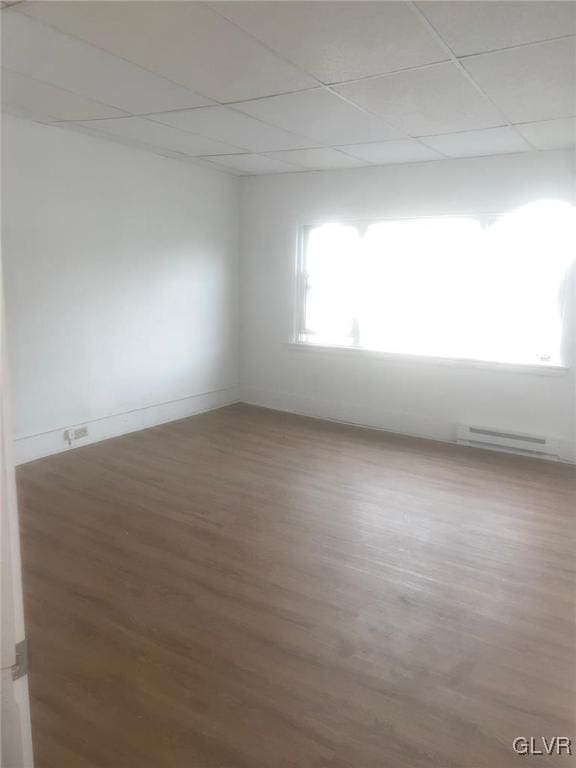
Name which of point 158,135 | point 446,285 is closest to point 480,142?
point 446,285

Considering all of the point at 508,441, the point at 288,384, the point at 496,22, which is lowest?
the point at 508,441

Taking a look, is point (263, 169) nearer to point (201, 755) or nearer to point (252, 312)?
point (252, 312)

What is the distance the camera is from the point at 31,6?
231cm

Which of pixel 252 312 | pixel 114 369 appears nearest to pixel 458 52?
pixel 114 369

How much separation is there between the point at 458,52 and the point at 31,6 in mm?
1903

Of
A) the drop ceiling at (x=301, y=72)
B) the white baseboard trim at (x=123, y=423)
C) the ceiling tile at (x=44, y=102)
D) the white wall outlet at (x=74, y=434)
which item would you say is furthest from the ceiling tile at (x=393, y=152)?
the white wall outlet at (x=74, y=434)

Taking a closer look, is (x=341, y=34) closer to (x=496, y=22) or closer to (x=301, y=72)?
(x=301, y=72)

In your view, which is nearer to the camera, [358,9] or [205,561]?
[358,9]

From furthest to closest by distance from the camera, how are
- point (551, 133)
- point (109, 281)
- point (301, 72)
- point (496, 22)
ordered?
point (109, 281)
point (551, 133)
point (301, 72)
point (496, 22)

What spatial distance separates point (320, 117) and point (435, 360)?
2560 millimetres

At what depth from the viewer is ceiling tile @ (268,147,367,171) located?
4.86 metres

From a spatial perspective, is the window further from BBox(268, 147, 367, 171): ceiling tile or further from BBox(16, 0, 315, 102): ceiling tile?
BBox(16, 0, 315, 102): ceiling tile

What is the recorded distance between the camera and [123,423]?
535 centimetres

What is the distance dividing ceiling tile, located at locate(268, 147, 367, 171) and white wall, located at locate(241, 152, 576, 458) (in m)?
0.20
